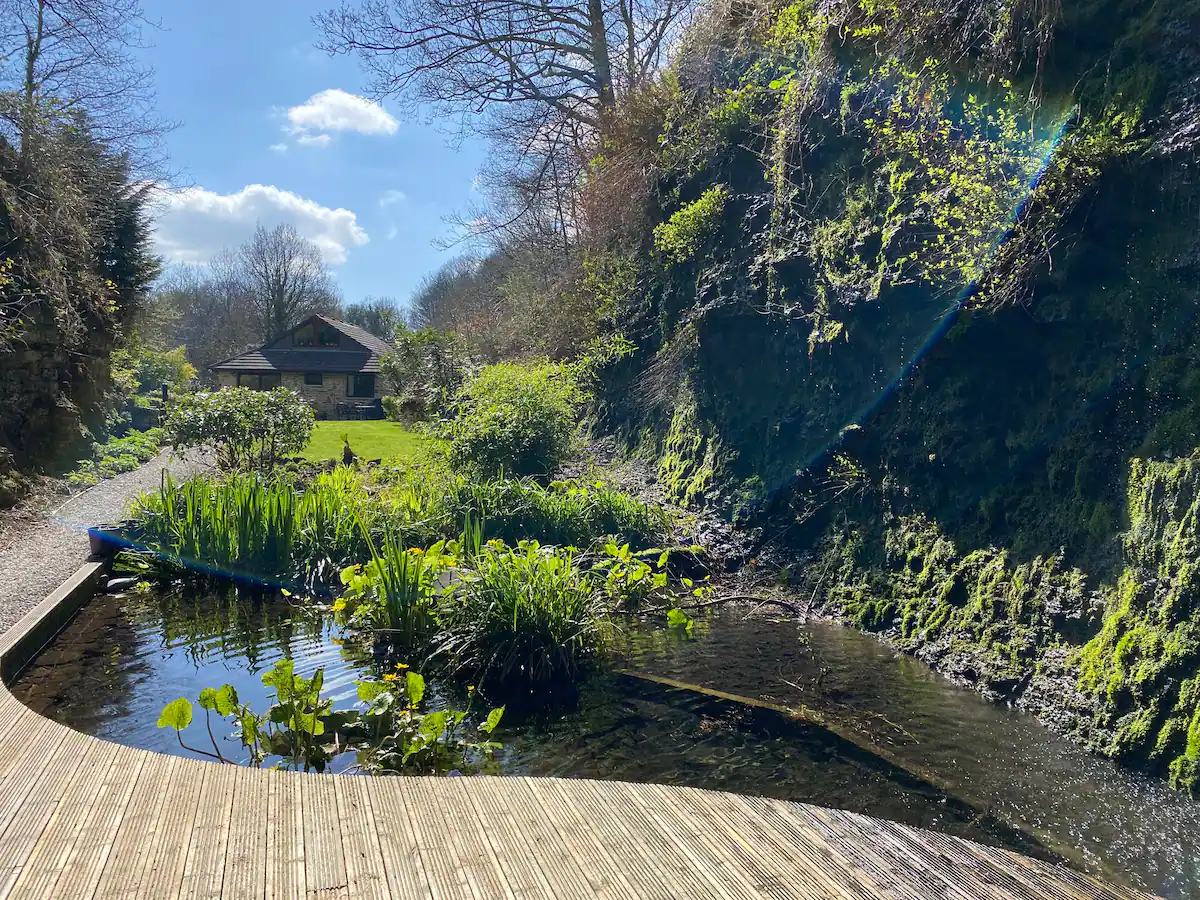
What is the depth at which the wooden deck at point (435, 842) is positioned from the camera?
236 centimetres

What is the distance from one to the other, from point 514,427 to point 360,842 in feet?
24.6

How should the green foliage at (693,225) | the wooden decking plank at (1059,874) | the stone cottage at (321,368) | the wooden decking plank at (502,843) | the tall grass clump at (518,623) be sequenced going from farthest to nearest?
Result: the stone cottage at (321,368), the green foliage at (693,225), the tall grass clump at (518,623), the wooden decking plank at (1059,874), the wooden decking plank at (502,843)

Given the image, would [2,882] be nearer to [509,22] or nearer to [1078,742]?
[1078,742]

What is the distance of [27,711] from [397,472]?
693 centimetres

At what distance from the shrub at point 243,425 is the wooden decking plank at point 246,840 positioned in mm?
8305

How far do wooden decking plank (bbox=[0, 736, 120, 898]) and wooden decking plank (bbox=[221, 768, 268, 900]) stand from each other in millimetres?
461

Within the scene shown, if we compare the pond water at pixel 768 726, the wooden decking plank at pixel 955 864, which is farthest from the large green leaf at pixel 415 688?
the wooden decking plank at pixel 955 864

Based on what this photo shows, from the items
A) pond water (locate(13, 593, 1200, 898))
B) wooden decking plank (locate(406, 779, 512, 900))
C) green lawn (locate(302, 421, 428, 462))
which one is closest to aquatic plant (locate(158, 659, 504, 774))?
pond water (locate(13, 593, 1200, 898))

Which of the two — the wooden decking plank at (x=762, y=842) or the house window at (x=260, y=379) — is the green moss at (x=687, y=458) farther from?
the house window at (x=260, y=379)

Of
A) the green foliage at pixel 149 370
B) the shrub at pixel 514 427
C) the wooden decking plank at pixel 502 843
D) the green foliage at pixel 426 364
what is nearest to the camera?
the wooden decking plank at pixel 502 843

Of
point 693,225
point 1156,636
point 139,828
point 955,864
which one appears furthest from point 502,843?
point 693,225

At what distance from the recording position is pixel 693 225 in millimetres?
10758

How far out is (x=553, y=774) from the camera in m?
3.83

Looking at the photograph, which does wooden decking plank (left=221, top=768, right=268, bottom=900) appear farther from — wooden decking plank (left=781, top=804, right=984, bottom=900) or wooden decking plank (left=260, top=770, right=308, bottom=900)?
wooden decking plank (left=781, top=804, right=984, bottom=900)
